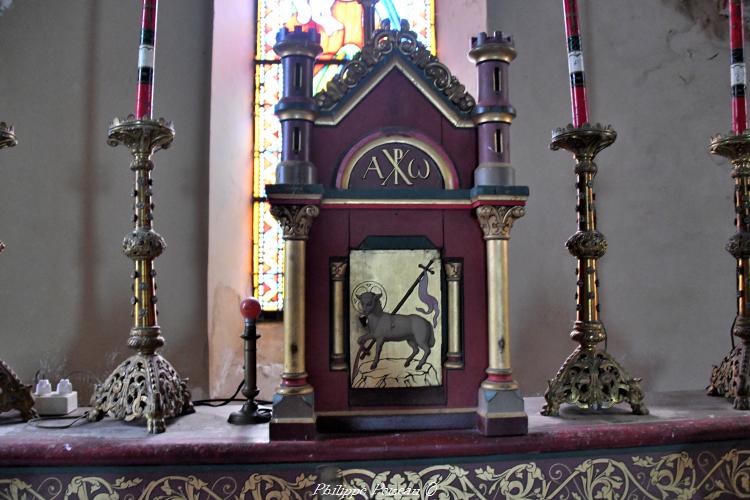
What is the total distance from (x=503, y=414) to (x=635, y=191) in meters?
2.16

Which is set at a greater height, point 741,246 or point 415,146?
point 415,146

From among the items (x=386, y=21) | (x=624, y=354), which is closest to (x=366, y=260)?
(x=386, y=21)

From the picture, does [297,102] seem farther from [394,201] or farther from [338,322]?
[338,322]

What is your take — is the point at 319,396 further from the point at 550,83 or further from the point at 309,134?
the point at 550,83

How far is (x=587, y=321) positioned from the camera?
1964mm

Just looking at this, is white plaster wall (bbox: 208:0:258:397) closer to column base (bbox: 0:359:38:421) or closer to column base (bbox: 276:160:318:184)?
column base (bbox: 0:359:38:421)

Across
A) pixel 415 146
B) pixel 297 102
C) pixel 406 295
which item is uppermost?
pixel 297 102

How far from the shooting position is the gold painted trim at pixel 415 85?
1.81 meters

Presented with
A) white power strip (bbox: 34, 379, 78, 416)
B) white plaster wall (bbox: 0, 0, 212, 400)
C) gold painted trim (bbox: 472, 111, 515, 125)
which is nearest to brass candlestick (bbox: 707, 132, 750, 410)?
gold painted trim (bbox: 472, 111, 515, 125)

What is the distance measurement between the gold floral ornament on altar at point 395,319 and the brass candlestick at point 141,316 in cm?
63

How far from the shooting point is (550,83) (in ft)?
11.0

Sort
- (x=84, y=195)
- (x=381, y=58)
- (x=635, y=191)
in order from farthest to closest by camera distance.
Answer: (x=635, y=191) < (x=84, y=195) < (x=381, y=58)

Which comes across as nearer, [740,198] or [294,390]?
[294,390]

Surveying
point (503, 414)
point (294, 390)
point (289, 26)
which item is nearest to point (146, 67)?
point (294, 390)
